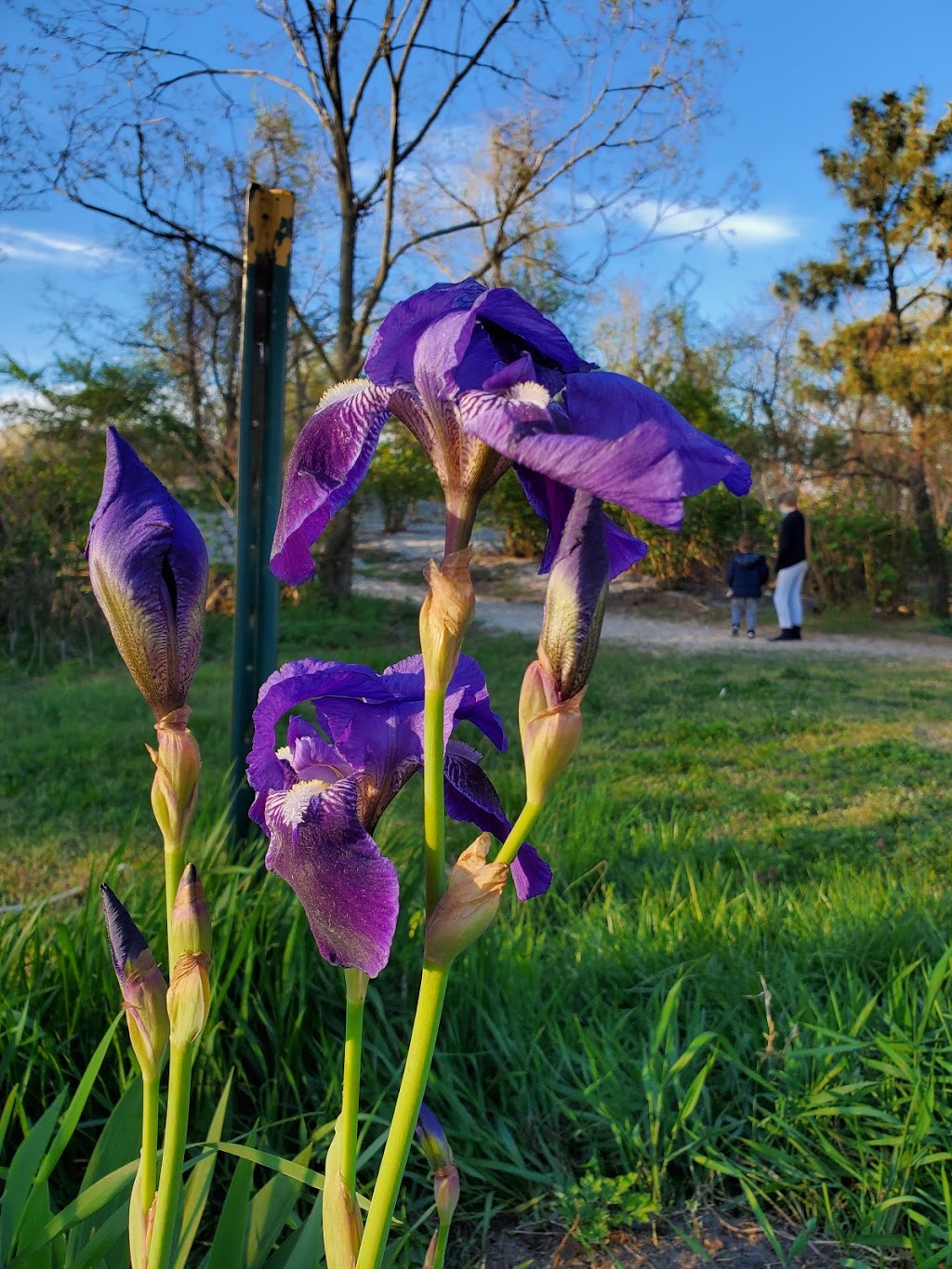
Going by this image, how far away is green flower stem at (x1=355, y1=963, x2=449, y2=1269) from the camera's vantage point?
612 millimetres

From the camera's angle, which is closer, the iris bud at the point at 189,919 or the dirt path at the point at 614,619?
the iris bud at the point at 189,919

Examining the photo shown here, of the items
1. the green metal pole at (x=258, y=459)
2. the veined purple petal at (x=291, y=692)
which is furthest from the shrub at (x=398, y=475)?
the veined purple petal at (x=291, y=692)

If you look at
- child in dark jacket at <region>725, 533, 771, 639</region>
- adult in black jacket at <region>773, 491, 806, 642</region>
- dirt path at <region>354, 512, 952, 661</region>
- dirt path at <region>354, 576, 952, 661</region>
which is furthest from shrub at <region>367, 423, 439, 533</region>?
adult in black jacket at <region>773, 491, 806, 642</region>

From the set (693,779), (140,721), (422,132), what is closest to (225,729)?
(140,721)

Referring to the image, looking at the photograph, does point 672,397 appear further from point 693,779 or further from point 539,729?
point 539,729

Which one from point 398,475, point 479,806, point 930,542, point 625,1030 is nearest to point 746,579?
point 930,542

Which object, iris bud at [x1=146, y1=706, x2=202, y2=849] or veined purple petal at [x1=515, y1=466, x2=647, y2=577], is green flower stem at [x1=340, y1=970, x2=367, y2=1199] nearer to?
iris bud at [x1=146, y1=706, x2=202, y2=849]

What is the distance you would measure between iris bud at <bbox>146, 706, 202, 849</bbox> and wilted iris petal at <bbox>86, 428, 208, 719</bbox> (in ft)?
0.05

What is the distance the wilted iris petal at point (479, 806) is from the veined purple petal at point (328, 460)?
22cm

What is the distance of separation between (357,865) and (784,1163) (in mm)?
1447

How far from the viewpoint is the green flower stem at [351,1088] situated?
67 cm

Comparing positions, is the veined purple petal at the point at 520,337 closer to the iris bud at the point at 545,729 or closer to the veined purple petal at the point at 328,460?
the veined purple petal at the point at 328,460

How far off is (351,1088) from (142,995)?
17 cm

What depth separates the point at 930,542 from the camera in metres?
11.6
